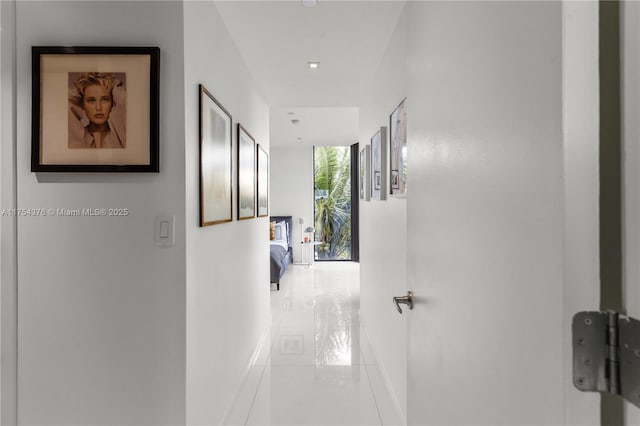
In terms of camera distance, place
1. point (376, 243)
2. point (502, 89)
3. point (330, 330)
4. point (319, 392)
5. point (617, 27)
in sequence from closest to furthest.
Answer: point (617, 27) < point (502, 89) < point (319, 392) < point (376, 243) < point (330, 330)

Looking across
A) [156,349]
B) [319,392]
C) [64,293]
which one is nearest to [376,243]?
[319,392]

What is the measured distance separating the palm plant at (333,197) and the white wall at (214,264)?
5.14 metres

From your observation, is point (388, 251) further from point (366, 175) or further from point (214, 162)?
point (214, 162)

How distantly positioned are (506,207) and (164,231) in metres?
1.42

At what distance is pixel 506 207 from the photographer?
0.62m

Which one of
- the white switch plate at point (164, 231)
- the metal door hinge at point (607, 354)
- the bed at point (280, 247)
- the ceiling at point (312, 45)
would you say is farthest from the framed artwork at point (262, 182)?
the metal door hinge at point (607, 354)

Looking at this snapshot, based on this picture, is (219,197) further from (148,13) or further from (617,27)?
(617,27)

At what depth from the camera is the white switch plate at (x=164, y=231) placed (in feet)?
5.24

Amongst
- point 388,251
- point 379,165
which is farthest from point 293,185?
point 388,251

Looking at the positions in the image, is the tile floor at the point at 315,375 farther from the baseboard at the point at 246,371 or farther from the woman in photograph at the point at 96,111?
the woman in photograph at the point at 96,111

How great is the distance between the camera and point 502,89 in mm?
635

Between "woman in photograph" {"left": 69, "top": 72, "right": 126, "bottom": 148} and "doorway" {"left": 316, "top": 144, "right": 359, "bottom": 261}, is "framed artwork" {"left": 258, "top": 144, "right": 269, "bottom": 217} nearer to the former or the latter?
"woman in photograph" {"left": 69, "top": 72, "right": 126, "bottom": 148}

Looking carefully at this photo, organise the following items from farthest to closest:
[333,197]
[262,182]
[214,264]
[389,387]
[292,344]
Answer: [333,197], [262,182], [292,344], [389,387], [214,264]

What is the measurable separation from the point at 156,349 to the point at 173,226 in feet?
1.83
